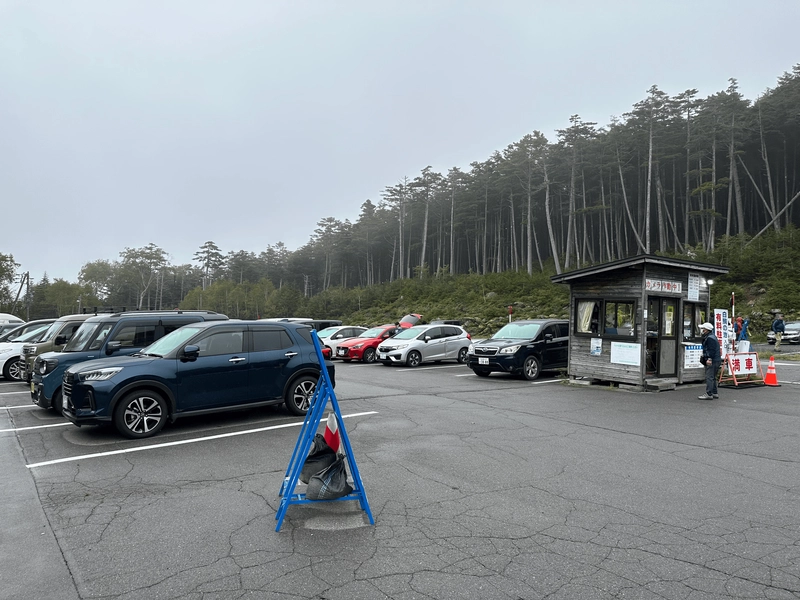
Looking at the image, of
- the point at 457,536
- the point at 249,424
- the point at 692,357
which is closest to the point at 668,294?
the point at 692,357

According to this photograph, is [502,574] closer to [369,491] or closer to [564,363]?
[369,491]

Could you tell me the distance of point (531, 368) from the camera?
15.8m

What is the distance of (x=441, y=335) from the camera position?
20875mm

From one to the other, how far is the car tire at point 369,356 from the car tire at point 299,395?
1236 centimetres

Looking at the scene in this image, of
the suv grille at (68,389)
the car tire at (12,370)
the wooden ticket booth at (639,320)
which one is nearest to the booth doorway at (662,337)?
the wooden ticket booth at (639,320)

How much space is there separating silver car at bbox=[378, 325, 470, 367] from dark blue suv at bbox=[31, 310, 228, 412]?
31.9ft

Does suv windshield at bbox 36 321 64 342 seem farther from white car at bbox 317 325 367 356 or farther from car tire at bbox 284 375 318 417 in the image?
white car at bbox 317 325 367 356

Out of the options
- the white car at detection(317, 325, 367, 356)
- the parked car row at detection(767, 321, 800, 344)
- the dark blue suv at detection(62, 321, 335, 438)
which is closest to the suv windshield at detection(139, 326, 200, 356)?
the dark blue suv at detection(62, 321, 335, 438)

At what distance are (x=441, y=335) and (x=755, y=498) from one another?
15.8m

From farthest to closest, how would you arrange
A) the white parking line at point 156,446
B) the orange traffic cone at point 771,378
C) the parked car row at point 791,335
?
the parked car row at point 791,335 → the orange traffic cone at point 771,378 → the white parking line at point 156,446

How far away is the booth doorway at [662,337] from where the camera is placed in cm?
1362

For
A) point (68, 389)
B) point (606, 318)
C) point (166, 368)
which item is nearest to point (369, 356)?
point (606, 318)

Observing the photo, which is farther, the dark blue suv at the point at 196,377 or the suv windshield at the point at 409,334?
the suv windshield at the point at 409,334

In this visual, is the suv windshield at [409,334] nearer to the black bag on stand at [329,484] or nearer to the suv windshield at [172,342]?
the suv windshield at [172,342]
